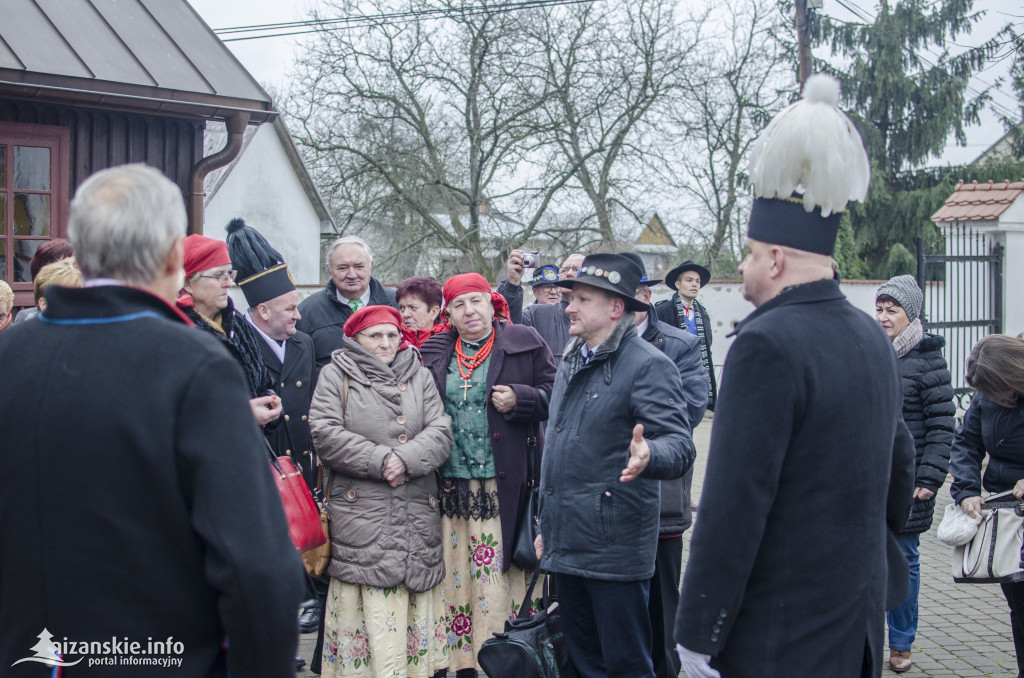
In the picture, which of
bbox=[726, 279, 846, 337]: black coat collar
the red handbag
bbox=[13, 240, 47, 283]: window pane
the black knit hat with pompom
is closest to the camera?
bbox=[726, 279, 846, 337]: black coat collar

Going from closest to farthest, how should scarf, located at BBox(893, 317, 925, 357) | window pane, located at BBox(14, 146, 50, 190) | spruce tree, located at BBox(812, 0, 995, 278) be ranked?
scarf, located at BBox(893, 317, 925, 357)
window pane, located at BBox(14, 146, 50, 190)
spruce tree, located at BBox(812, 0, 995, 278)

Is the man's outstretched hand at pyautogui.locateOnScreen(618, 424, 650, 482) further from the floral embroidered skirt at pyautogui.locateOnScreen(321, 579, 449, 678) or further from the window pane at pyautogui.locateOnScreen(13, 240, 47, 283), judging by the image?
the window pane at pyautogui.locateOnScreen(13, 240, 47, 283)

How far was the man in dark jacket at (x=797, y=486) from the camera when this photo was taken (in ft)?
7.23

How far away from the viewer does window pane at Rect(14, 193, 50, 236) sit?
6.83m

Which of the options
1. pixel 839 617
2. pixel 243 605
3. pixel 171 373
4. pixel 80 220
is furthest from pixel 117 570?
pixel 839 617

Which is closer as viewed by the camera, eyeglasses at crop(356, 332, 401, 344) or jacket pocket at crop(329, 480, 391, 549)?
jacket pocket at crop(329, 480, 391, 549)

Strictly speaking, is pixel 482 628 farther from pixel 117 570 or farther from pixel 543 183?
pixel 543 183

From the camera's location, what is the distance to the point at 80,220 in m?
1.80

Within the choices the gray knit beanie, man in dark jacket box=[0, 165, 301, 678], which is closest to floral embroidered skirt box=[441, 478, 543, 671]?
the gray knit beanie

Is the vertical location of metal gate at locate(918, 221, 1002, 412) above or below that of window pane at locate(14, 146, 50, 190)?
below

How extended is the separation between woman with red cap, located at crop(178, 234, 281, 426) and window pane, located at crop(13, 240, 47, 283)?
4067 millimetres

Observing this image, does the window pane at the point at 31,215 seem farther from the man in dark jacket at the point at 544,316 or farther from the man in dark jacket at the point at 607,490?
the man in dark jacket at the point at 607,490

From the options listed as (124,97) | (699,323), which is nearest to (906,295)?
(699,323)

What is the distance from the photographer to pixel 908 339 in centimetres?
459
